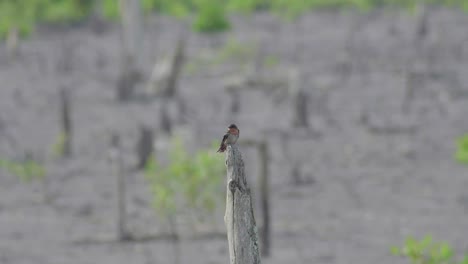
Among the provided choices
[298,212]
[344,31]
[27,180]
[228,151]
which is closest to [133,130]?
[27,180]

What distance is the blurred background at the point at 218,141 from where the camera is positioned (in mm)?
11891

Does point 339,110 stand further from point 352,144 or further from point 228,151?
point 228,151

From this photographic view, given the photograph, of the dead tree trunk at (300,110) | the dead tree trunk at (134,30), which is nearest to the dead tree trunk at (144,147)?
the dead tree trunk at (300,110)

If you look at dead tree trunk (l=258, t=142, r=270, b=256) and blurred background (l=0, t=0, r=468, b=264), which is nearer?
dead tree trunk (l=258, t=142, r=270, b=256)

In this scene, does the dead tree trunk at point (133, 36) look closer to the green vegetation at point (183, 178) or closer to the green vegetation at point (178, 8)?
the green vegetation at point (178, 8)

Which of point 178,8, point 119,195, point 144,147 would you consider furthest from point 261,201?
point 178,8

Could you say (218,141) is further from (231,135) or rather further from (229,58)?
(229,58)

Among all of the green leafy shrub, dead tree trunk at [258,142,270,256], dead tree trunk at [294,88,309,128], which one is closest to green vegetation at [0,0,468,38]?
the green leafy shrub

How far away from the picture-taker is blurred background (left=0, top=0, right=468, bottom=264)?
11891 mm

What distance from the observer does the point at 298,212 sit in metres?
13.9

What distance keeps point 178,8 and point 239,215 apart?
1873 inches

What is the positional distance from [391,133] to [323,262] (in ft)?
27.6

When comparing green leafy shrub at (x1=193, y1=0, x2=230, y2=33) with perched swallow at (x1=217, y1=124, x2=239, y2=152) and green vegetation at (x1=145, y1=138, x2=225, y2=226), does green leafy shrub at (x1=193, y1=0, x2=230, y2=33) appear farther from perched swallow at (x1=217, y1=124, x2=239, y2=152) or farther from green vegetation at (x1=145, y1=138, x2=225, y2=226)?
perched swallow at (x1=217, y1=124, x2=239, y2=152)

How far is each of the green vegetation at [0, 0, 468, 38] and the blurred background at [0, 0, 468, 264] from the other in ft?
0.58
